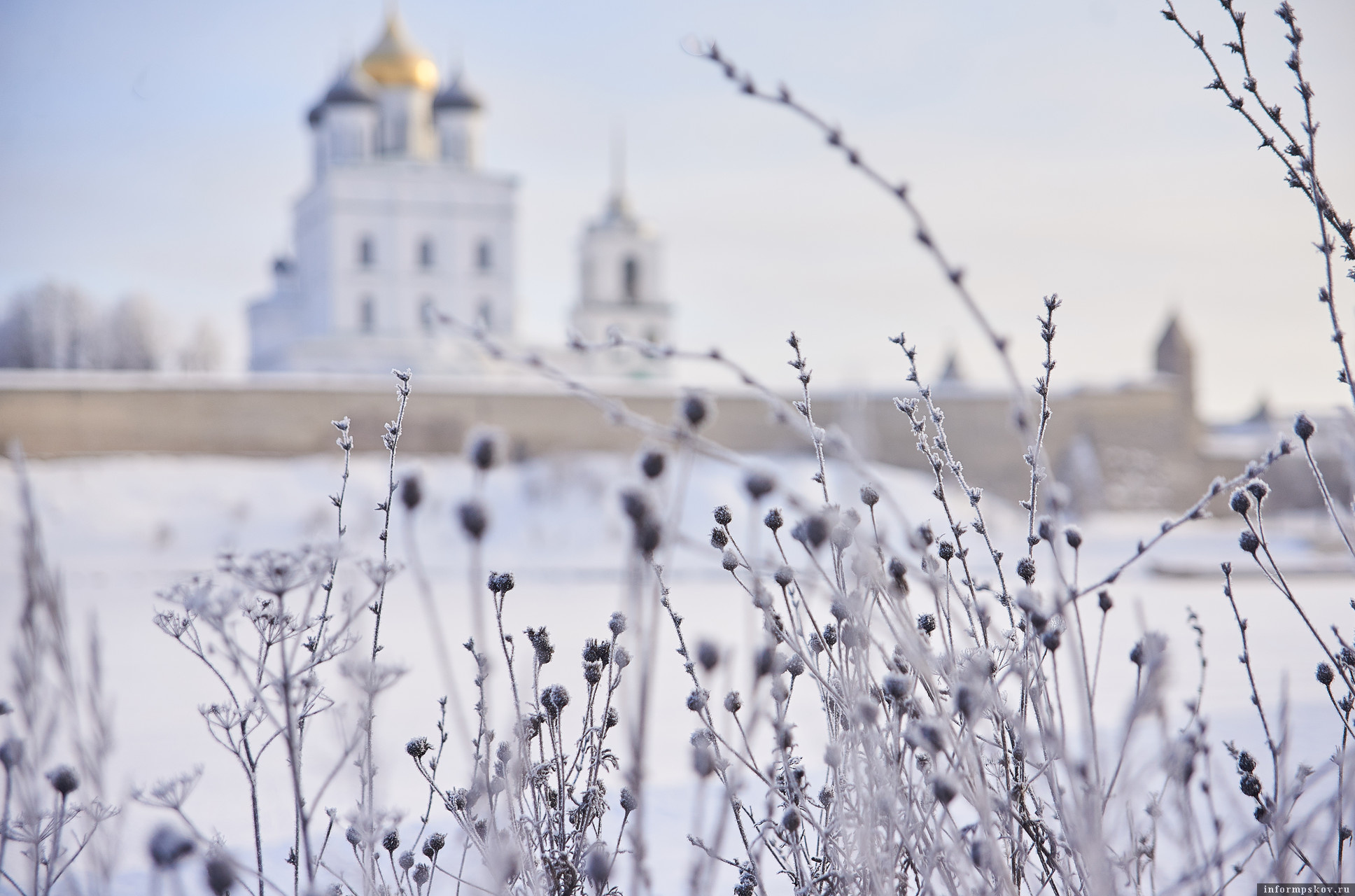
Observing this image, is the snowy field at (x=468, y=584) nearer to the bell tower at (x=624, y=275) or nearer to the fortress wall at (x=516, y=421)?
the fortress wall at (x=516, y=421)

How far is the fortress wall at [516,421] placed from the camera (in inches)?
936

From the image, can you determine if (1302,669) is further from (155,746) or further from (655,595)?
(655,595)

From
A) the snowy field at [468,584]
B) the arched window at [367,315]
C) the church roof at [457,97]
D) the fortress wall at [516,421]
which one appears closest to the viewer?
the snowy field at [468,584]

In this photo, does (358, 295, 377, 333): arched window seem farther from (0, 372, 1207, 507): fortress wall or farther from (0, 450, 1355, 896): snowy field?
(0, 450, 1355, 896): snowy field

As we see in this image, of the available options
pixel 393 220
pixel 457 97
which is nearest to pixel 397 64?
pixel 457 97

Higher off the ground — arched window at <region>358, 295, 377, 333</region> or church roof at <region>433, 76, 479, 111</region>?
church roof at <region>433, 76, 479, 111</region>

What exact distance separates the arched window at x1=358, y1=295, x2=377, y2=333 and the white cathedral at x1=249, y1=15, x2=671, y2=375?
0.04 metres

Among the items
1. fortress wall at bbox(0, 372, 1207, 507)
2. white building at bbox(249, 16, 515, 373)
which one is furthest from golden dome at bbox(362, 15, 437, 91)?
fortress wall at bbox(0, 372, 1207, 507)

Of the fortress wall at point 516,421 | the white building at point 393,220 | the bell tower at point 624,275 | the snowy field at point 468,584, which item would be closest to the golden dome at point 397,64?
the white building at point 393,220

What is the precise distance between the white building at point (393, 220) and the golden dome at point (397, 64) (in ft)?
0.11

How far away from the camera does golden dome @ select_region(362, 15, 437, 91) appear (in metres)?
33.7

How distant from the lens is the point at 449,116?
33.3m

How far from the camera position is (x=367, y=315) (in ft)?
106

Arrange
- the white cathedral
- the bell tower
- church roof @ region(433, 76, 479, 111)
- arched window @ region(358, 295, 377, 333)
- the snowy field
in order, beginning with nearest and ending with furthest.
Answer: the snowy field, the white cathedral, arched window @ region(358, 295, 377, 333), church roof @ region(433, 76, 479, 111), the bell tower
